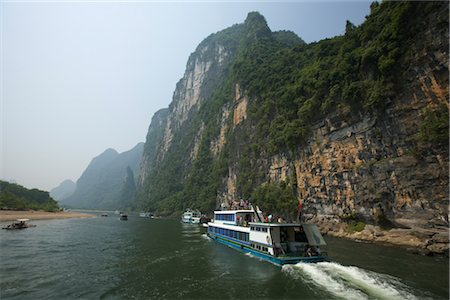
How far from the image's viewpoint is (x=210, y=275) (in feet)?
64.2

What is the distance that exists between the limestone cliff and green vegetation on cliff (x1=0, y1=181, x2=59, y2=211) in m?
66.4

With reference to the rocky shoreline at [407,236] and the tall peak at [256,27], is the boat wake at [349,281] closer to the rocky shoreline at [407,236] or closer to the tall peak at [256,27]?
the rocky shoreline at [407,236]

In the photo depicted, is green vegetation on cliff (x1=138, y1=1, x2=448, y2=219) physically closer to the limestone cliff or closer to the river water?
the limestone cliff

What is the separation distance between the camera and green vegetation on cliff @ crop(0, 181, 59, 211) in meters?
76.7

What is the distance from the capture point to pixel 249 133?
75.1 m

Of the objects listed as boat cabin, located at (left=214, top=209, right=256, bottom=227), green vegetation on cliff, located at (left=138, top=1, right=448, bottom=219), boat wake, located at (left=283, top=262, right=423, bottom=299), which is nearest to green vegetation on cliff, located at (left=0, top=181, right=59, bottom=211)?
green vegetation on cliff, located at (left=138, top=1, right=448, bottom=219)

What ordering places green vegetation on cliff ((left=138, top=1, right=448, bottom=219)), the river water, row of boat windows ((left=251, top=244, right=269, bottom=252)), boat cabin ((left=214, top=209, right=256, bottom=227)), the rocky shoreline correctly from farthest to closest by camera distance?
green vegetation on cliff ((left=138, top=1, right=448, bottom=219)) < boat cabin ((left=214, top=209, right=256, bottom=227)) < the rocky shoreline < row of boat windows ((left=251, top=244, right=269, bottom=252)) < the river water

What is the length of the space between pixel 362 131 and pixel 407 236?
53.5 feet

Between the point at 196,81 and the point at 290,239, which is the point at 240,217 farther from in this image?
the point at 196,81

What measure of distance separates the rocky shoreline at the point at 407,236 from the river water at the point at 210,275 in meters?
1.90

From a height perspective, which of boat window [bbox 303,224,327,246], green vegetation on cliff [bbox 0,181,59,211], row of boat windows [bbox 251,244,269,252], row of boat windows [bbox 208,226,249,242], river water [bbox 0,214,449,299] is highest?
green vegetation on cliff [bbox 0,181,59,211]

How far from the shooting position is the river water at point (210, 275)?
1534 cm

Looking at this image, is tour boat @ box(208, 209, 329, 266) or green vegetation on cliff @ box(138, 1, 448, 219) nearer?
tour boat @ box(208, 209, 329, 266)

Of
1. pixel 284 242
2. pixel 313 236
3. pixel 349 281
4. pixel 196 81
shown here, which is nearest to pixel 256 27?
pixel 196 81
